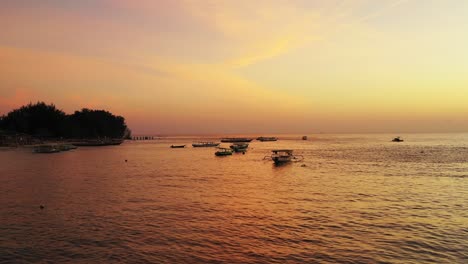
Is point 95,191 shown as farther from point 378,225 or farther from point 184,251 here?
point 378,225

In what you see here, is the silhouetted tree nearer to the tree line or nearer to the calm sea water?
the tree line

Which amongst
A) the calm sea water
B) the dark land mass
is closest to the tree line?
the dark land mass

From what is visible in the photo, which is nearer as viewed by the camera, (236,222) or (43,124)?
(236,222)

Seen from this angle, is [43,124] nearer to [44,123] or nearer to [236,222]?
[44,123]

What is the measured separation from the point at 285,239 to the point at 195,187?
66.1 feet

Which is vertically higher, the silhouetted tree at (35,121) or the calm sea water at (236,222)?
the silhouetted tree at (35,121)

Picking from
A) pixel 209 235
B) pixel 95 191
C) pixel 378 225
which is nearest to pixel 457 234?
pixel 378 225

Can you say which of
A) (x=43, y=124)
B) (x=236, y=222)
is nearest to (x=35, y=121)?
(x=43, y=124)

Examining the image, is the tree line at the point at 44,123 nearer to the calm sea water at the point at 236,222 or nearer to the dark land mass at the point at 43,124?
the dark land mass at the point at 43,124

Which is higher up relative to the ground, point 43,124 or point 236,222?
point 43,124

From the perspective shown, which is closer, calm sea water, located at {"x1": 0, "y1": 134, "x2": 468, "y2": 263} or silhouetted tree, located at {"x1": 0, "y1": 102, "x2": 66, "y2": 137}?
calm sea water, located at {"x1": 0, "y1": 134, "x2": 468, "y2": 263}

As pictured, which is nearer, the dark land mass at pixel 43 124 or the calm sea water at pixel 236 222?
the calm sea water at pixel 236 222

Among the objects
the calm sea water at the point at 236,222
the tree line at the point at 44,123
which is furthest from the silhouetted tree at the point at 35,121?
the calm sea water at the point at 236,222

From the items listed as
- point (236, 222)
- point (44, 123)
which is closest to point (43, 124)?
point (44, 123)
